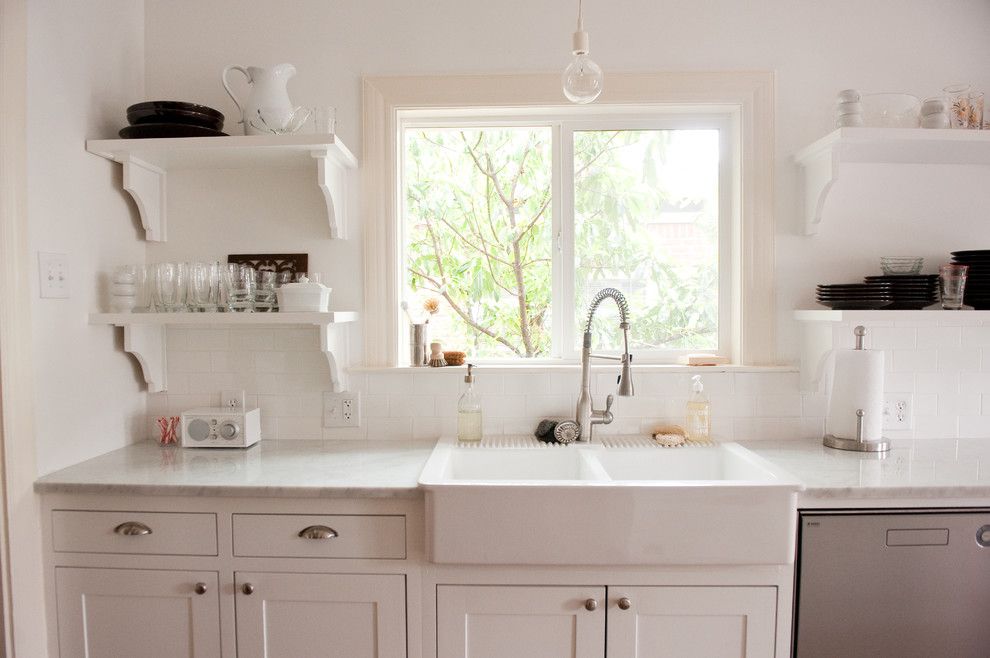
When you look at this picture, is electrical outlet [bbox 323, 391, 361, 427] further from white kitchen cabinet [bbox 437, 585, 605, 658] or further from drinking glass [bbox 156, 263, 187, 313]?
white kitchen cabinet [bbox 437, 585, 605, 658]

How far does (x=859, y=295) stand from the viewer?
1.89 metres

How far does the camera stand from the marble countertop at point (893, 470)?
154cm

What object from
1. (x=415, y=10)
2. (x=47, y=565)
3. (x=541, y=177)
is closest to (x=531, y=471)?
(x=541, y=177)

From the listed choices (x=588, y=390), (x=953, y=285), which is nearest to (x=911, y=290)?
(x=953, y=285)

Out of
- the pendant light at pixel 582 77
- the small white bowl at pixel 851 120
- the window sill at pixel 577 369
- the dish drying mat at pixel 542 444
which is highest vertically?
the small white bowl at pixel 851 120

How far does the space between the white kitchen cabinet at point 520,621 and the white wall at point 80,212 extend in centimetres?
123

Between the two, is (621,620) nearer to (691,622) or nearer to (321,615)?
(691,622)

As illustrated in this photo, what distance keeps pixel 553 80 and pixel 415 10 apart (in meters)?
0.55

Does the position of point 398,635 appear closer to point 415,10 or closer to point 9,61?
point 9,61

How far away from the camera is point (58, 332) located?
1.73 metres

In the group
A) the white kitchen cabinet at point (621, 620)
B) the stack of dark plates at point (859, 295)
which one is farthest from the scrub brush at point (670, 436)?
the stack of dark plates at point (859, 295)

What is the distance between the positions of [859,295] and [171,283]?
2.20 m

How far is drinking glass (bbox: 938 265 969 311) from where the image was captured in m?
1.87

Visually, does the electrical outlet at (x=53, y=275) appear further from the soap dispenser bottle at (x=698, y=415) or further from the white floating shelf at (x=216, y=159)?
the soap dispenser bottle at (x=698, y=415)
